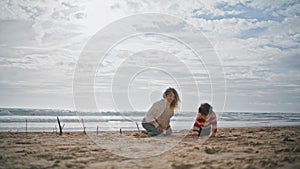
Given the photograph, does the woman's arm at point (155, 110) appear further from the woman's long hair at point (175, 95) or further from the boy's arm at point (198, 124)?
the boy's arm at point (198, 124)

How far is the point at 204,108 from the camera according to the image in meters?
9.02

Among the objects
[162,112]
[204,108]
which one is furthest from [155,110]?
[204,108]

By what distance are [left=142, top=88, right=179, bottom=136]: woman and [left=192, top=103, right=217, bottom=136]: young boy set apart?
1.01 m

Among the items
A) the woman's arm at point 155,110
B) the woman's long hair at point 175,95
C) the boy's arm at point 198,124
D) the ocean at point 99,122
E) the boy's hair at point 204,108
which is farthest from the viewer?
the ocean at point 99,122

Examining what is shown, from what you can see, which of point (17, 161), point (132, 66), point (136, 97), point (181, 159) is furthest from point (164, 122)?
point (17, 161)

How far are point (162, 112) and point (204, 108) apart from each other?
1404mm

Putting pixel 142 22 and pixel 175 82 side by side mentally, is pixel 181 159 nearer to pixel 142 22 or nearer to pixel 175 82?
pixel 175 82

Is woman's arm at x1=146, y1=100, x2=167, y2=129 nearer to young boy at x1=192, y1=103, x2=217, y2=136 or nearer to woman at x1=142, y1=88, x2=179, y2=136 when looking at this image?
woman at x1=142, y1=88, x2=179, y2=136

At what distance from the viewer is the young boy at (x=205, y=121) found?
9039 mm

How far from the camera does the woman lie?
9570 millimetres

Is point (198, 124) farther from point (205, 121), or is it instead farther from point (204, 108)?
point (204, 108)

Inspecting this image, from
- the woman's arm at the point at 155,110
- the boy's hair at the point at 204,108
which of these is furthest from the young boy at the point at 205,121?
the woman's arm at the point at 155,110

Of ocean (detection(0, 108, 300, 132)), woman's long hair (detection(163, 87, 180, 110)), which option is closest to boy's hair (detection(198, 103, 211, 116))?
woman's long hair (detection(163, 87, 180, 110))

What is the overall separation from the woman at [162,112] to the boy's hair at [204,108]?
104 centimetres
